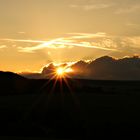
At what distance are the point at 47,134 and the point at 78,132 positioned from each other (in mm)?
3373

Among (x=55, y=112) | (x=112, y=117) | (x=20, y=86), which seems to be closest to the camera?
(x=112, y=117)

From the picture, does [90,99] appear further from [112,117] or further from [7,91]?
[7,91]

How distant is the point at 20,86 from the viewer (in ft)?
262

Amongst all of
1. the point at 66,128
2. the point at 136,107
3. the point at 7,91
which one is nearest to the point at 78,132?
the point at 66,128

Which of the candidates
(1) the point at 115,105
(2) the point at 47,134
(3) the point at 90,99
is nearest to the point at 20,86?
(3) the point at 90,99

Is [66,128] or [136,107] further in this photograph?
[136,107]

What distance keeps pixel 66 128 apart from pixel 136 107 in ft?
40.8

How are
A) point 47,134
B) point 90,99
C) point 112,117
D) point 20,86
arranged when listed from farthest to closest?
point 20,86 → point 90,99 → point 112,117 → point 47,134

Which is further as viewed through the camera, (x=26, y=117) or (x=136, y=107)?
(x=136, y=107)

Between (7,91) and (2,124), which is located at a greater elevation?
(7,91)

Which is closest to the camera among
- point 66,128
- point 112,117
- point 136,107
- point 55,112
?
point 66,128

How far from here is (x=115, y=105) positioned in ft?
167

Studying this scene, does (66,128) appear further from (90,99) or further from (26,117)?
(90,99)

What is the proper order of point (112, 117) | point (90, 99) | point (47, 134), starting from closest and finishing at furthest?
1. point (47, 134)
2. point (112, 117)
3. point (90, 99)
